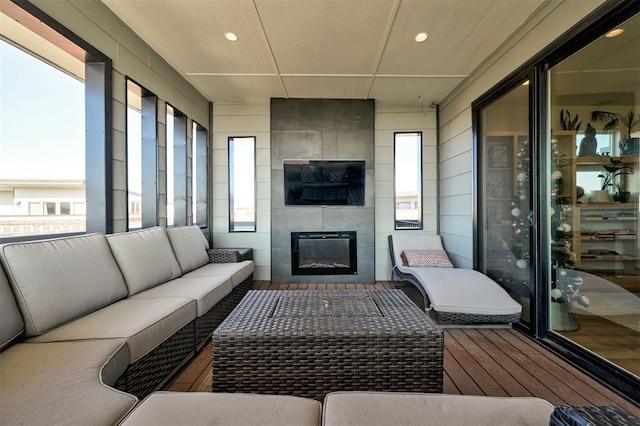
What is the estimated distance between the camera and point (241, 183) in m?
4.39

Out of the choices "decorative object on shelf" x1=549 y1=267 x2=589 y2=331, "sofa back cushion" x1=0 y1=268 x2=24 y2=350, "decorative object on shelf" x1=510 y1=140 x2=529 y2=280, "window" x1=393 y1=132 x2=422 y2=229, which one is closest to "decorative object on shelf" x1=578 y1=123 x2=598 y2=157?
"decorative object on shelf" x1=510 y1=140 x2=529 y2=280

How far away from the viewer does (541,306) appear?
232 centimetres

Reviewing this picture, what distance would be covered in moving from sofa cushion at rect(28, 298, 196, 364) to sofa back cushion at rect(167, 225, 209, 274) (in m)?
0.95

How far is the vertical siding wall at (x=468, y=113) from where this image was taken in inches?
84.7

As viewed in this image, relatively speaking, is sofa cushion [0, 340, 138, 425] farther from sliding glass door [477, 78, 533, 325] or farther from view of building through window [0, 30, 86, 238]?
sliding glass door [477, 78, 533, 325]

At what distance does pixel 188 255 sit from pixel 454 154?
12.3ft

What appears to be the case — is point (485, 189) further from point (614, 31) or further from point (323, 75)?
point (323, 75)

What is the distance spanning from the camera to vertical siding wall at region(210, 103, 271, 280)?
4.32 meters

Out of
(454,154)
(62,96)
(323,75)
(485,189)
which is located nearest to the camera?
(62,96)

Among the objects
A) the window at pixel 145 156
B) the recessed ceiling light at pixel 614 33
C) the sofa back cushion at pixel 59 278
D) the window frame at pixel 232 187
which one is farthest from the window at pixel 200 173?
the recessed ceiling light at pixel 614 33

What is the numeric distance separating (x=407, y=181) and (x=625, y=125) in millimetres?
2652

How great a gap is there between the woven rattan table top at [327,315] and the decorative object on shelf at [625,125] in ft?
5.97

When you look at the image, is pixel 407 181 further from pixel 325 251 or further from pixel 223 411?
pixel 223 411

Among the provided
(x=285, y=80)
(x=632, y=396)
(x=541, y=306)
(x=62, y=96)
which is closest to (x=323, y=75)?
(x=285, y=80)
